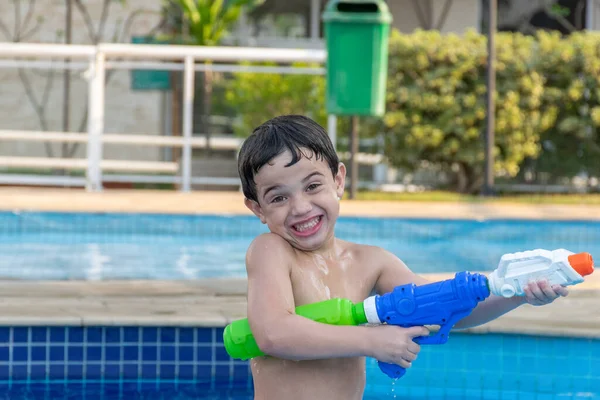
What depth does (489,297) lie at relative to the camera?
2.28 meters

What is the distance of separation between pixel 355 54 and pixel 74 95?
6108 mm

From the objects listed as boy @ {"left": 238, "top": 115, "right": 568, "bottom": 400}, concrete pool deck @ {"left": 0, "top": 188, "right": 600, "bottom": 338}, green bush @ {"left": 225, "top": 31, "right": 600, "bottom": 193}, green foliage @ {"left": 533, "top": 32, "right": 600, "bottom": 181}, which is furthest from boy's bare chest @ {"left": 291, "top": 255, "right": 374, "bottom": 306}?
green foliage @ {"left": 533, "top": 32, "right": 600, "bottom": 181}

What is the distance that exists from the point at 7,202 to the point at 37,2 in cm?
689

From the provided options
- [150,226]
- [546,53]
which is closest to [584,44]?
[546,53]

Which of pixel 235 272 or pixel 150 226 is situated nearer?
pixel 235 272

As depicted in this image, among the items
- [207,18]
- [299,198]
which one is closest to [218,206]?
[207,18]

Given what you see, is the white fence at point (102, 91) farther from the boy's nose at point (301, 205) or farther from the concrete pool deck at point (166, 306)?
the boy's nose at point (301, 205)

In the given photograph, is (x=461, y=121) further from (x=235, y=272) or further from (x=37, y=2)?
(x=37, y=2)

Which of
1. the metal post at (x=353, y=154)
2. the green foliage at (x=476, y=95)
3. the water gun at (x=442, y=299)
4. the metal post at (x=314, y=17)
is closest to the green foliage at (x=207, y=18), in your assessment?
the metal post at (x=314, y=17)

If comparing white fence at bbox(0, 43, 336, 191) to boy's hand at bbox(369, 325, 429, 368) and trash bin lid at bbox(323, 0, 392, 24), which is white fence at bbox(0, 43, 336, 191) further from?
boy's hand at bbox(369, 325, 429, 368)

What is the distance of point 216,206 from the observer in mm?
8727

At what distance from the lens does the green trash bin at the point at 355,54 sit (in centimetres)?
940

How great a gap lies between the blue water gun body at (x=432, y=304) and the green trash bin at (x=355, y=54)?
293 inches

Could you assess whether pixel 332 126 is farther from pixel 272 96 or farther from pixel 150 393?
pixel 150 393
